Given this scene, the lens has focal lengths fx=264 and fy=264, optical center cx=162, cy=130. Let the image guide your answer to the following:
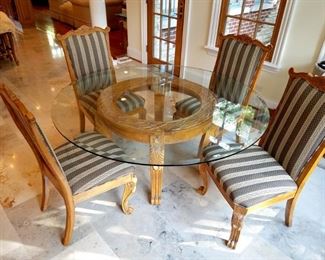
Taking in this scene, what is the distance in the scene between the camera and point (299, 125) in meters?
1.48

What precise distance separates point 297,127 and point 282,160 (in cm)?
24

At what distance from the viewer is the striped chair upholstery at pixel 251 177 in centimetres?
145

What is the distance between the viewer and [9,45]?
13.7 feet

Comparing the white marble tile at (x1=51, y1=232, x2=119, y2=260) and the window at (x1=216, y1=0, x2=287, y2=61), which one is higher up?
the window at (x1=216, y1=0, x2=287, y2=61)

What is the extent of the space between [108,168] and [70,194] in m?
0.25

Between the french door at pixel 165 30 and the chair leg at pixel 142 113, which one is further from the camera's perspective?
the french door at pixel 165 30

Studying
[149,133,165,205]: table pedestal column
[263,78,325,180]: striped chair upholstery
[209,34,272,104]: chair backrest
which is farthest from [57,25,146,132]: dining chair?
[263,78,325,180]: striped chair upholstery

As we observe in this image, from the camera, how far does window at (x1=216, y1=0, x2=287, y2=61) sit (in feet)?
9.02

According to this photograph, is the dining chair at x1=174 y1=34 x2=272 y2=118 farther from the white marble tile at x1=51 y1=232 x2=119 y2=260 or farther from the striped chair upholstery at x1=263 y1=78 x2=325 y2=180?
the white marble tile at x1=51 y1=232 x2=119 y2=260

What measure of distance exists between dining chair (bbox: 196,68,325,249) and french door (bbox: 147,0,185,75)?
239 cm

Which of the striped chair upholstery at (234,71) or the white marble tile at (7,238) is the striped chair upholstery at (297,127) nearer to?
the striped chair upholstery at (234,71)

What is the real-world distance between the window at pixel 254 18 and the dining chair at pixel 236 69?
861mm

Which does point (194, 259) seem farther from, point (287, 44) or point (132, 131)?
point (287, 44)

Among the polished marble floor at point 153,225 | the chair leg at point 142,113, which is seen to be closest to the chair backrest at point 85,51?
the chair leg at point 142,113
